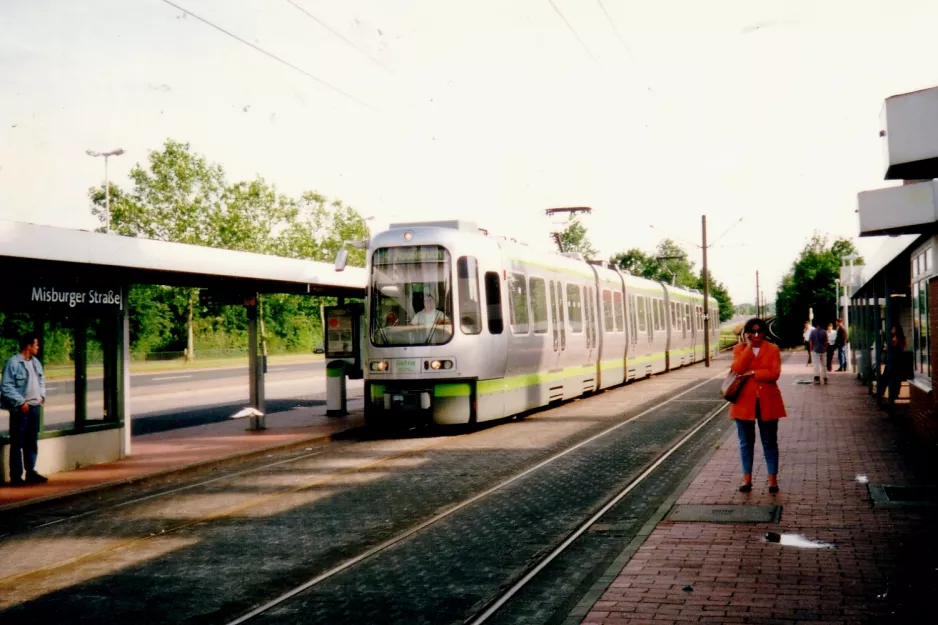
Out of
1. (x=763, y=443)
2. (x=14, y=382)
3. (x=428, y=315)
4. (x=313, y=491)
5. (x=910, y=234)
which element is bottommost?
(x=313, y=491)

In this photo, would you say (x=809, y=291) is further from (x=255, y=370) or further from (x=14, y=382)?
(x=14, y=382)

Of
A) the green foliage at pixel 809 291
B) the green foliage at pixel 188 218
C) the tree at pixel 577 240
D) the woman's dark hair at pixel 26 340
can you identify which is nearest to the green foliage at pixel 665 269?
the tree at pixel 577 240

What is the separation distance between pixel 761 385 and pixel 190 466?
24.7 ft

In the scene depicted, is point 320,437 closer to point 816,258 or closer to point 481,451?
point 481,451

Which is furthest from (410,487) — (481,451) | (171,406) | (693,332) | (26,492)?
(693,332)

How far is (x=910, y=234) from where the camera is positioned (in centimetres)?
1332

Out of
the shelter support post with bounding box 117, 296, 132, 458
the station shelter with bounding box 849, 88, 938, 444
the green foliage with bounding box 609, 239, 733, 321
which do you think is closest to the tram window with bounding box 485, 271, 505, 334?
the shelter support post with bounding box 117, 296, 132, 458

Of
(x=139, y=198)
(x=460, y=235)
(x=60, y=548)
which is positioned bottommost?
(x=60, y=548)

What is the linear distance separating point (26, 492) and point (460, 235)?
7.96 meters

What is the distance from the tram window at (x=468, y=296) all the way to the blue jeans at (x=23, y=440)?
680 cm

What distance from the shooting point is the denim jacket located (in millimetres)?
11828

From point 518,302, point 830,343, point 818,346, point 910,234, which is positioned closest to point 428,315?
point 518,302

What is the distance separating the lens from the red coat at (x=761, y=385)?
9.85m

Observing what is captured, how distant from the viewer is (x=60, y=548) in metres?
8.56
